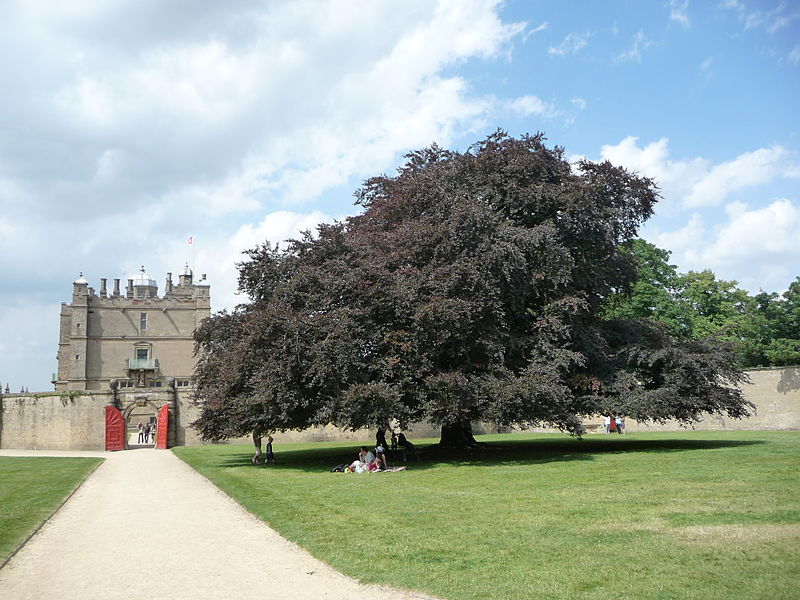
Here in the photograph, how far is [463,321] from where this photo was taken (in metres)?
21.7

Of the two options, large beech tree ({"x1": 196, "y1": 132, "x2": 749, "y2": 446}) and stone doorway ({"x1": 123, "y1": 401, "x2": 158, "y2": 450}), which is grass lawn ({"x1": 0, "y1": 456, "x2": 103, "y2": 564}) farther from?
stone doorway ({"x1": 123, "y1": 401, "x2": 158, "y2": 450})

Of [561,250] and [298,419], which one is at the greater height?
[561,250]

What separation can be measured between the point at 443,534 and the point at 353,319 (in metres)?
12.4

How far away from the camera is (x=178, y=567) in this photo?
8.73 m

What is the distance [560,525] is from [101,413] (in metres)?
35.0

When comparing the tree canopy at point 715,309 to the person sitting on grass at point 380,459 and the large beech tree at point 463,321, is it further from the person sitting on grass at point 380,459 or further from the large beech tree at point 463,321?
the person sitting on grass at point 380,459

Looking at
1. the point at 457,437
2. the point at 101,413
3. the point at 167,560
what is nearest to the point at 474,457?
the point at 457,437

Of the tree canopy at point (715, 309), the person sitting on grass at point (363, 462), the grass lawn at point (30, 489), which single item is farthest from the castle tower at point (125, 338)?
the person sitting on grass at point (363, 462)

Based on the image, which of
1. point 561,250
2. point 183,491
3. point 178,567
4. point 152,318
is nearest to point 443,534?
point 178,567

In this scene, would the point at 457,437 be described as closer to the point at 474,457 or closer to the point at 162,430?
the point at 474,457

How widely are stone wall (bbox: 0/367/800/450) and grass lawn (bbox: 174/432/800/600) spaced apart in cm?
2134

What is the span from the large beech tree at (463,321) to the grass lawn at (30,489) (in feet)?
16.3

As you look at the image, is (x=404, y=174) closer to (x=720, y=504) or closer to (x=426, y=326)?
(x=426, y=326)

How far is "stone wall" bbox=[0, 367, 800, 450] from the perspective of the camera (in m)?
37.9
